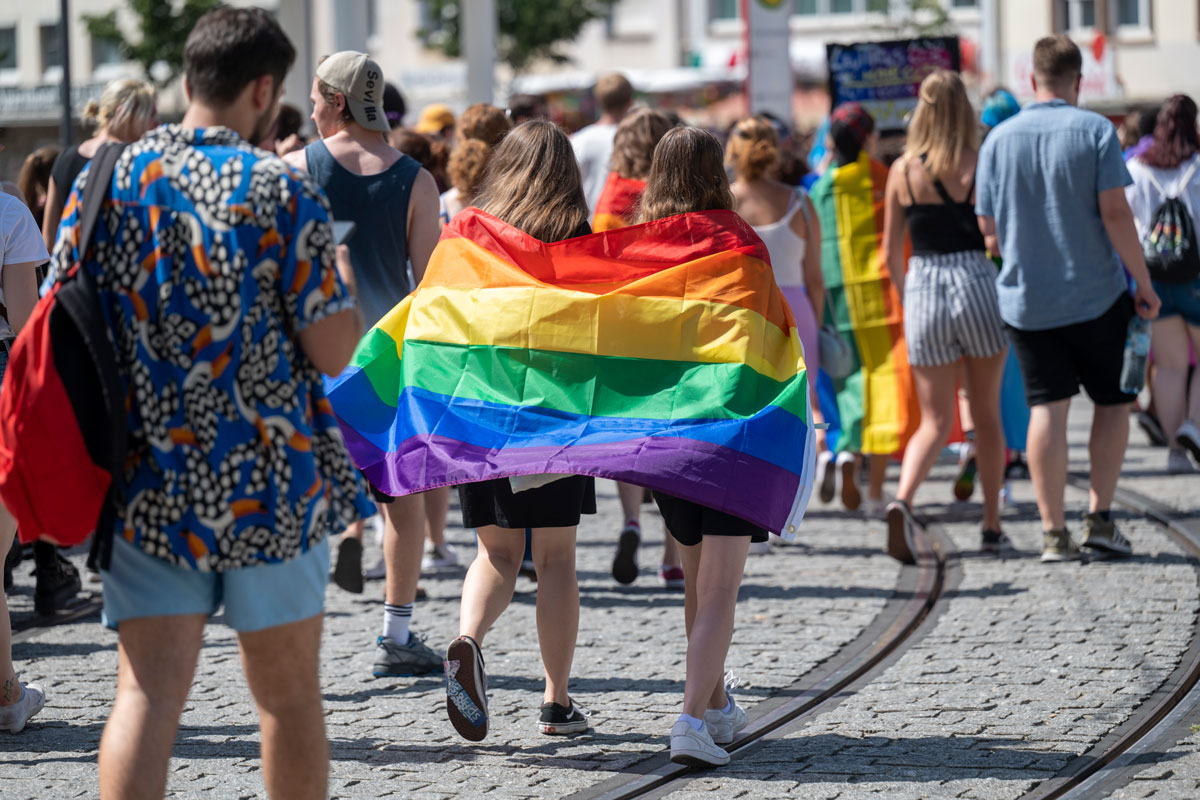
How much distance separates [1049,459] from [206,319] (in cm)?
530

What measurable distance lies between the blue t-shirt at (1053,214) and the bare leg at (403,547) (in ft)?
10.3

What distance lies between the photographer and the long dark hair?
979 cm

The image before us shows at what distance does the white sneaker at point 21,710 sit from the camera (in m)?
5.33

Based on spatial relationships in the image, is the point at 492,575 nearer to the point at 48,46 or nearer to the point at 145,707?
the point at 145,707

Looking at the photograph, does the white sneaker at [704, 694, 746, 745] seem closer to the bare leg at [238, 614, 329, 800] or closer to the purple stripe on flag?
the purple stripe on flag

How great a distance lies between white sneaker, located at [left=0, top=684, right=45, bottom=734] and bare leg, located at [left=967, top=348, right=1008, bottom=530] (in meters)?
4.58

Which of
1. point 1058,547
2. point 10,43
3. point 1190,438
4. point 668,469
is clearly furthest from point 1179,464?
point 10,43

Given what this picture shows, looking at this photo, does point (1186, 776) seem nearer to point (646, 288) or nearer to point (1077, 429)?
point (646, 288)

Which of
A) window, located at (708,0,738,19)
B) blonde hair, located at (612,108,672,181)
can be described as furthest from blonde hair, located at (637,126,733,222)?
window, located at (708,0,738,19)

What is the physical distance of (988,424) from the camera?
8.08 meters

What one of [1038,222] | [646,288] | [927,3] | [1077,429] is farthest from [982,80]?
[646,288]

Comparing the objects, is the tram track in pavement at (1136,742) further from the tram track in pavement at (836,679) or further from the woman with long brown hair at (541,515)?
the woman with long brown hair at (541,515)

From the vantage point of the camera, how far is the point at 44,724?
5.46 metres

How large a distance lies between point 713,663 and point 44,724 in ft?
7.33
